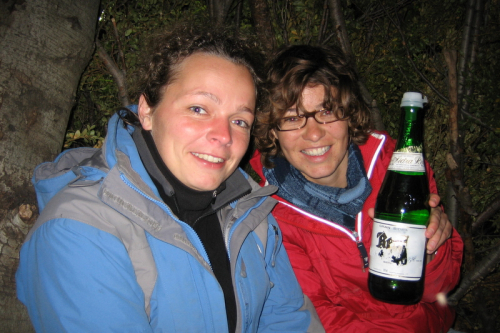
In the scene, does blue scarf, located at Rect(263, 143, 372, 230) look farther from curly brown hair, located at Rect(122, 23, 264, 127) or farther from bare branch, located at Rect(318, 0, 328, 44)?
bare branch, located at Rect(318, 0, 328, 44)

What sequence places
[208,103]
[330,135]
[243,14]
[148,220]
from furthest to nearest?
[243,14] → [330,135] → [208,103] → [148,220]

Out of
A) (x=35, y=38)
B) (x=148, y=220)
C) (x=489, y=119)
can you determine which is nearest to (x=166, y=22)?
(x=35, y=38)

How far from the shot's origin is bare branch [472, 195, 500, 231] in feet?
10.2

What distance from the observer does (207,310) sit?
5.10 feet

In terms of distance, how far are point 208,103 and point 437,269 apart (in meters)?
1.80

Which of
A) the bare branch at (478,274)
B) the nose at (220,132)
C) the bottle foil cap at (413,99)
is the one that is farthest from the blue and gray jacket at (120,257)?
the bare branch at (478,274)

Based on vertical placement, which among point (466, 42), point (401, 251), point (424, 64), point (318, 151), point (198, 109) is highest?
point (466, 42)

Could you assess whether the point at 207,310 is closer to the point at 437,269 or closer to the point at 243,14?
the point at 437,269

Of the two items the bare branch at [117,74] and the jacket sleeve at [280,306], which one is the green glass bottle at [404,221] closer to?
the jacket sleeve at [280,306]

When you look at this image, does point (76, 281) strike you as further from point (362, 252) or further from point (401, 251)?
point (362, 252)

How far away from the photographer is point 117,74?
2.47m

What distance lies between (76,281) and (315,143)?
65.3 inches

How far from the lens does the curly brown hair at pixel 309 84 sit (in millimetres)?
2301

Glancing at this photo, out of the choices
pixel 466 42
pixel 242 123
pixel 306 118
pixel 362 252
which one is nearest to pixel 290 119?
pixel 306 118
